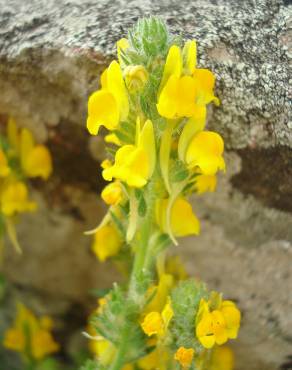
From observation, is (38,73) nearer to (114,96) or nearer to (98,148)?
(98,148)

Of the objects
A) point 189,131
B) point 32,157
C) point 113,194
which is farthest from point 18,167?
point 189,131

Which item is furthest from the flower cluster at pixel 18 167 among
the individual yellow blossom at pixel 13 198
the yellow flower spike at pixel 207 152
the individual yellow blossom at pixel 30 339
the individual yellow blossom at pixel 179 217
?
the yellow flower spike at pixel 207 152

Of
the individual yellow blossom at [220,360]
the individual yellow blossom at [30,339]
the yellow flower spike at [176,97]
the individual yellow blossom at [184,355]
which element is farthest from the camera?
the individual yellow blossom at [30,339]

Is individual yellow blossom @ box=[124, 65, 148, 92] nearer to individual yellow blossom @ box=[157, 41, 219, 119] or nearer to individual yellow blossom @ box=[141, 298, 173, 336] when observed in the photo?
individual yellow blossom @ box=[157, 41, 219, 119]

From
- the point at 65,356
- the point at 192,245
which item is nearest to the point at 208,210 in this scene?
the point at 192,245

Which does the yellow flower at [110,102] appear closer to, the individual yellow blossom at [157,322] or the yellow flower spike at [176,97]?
the yellow flower spike at [176,97]

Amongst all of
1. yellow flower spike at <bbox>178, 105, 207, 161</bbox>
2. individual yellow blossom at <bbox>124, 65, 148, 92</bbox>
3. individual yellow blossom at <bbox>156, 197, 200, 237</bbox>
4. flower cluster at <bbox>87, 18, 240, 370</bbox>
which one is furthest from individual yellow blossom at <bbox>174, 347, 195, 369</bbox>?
individual yellow blossom at <bbox>124, 65, 148, 92</bbox>
